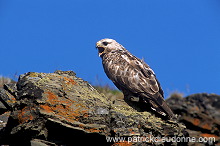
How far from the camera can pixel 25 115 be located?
7.45 m

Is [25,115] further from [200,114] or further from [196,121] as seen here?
[200,114]

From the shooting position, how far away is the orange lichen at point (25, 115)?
740 centimetres

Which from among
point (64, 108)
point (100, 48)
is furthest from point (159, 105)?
point (100, 48)

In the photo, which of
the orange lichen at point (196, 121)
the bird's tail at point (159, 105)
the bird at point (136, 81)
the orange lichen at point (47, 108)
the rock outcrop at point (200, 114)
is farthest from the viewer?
the orange lichen at point (196, 121)

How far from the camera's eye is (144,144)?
25.9 ft

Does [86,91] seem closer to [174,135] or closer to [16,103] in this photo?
[16,103]

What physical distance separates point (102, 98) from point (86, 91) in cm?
48

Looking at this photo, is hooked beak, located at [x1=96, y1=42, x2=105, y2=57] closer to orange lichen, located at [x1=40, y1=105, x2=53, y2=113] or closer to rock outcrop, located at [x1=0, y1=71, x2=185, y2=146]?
rock outcrop, located at [x1=0, y1=71, x2=185, y2=146]

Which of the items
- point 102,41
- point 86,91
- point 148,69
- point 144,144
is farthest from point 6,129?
point 102,41

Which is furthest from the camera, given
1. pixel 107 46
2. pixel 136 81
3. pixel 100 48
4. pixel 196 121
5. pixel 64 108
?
pixel 196 121

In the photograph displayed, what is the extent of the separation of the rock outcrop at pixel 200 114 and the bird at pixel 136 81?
14.0 feet

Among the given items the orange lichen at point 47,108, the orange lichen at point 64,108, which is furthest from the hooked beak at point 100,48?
the orange lichen at point 47,108

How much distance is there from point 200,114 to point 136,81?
214 inches

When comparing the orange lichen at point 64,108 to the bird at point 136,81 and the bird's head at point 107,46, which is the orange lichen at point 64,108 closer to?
the bird at point 136,81
